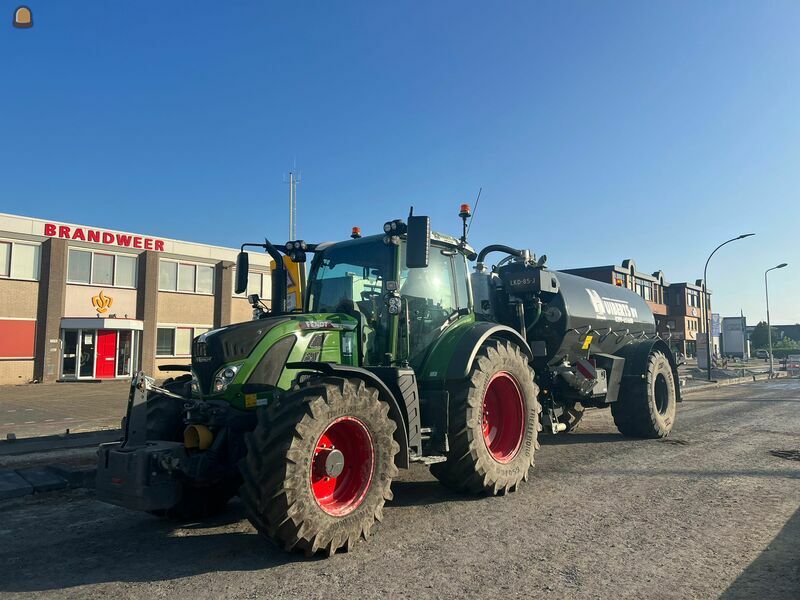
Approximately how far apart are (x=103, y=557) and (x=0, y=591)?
2.37ft

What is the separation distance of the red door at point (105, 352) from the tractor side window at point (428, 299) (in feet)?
76.4

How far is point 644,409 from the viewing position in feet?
30.8

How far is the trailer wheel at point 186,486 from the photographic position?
16.1 ft

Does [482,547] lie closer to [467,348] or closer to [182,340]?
[467,348]

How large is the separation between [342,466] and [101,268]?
988 inches

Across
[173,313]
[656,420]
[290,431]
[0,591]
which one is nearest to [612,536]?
[290,431]

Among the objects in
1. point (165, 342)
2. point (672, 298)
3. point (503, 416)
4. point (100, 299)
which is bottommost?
point (503, 416)

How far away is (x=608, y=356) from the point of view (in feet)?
31.0

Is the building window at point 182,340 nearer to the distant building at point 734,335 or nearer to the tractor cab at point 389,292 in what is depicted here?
the tractor cab at point 389,292

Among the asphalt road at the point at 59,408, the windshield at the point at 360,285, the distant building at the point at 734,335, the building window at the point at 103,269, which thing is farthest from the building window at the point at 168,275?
the distant building at the point at 734,335

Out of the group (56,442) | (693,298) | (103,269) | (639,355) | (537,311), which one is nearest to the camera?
(537,311)

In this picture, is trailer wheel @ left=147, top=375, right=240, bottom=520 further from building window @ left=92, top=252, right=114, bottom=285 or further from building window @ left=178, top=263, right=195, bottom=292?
building window @ left=178, top=263, right=195, bottom=292

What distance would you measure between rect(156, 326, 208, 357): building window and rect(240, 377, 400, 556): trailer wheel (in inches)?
975

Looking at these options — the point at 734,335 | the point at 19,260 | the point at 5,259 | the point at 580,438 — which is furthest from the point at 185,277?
the point at 734,335
